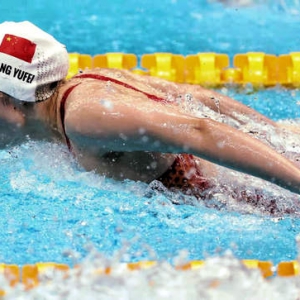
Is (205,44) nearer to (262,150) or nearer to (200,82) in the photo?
(200,82)

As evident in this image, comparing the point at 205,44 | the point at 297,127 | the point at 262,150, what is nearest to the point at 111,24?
the point at 205,44

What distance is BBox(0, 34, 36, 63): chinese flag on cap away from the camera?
2.04 m

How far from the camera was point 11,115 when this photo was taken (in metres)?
2.06

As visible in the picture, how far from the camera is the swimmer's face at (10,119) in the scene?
205cm

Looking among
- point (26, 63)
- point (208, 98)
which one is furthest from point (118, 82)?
point (208, 98)

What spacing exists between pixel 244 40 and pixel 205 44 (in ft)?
0.91

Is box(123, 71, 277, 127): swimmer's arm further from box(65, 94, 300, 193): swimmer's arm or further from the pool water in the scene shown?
box(65, 94, 300, 193): swimmer's arm

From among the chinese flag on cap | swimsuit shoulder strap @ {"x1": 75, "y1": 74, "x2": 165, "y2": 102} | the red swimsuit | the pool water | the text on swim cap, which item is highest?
the chinese flag on cap

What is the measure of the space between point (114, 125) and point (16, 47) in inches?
16.8

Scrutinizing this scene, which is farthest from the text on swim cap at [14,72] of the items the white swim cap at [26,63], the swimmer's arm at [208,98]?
the swimmer's arm at [208,98]

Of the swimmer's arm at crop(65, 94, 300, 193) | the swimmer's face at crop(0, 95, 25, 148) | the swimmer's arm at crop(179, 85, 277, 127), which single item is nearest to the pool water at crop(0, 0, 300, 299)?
the swimmer's face at crop(0, 95, 25, 148)

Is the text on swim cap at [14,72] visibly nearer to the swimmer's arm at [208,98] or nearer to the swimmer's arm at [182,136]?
the swimmer's arm at [182,136]

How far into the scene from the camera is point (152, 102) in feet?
6.33

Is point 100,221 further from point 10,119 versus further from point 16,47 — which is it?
point 16,47
